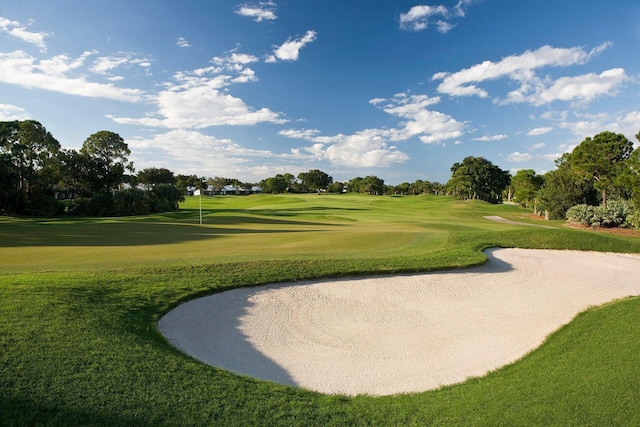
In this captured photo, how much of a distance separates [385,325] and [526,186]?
66562 millimetres

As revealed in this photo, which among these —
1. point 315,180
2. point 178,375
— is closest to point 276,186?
point 315,180

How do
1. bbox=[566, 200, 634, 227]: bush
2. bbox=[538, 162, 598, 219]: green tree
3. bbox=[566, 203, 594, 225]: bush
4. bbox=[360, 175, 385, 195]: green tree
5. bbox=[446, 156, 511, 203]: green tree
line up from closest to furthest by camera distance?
bbox=[566, 200, 634, 227]: bush
bbox=[566, 203, 594, 225]: bush
bbox=[538, 162, 598, 219]: green tree
bbox=[446, 156, 511, 203]: green tree
bbox=[360, 175, 385, 195]: green tree

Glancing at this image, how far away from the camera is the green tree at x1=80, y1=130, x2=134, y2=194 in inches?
2041

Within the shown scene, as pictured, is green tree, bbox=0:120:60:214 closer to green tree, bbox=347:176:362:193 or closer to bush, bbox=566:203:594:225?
bush, bbox=566:203:594:225

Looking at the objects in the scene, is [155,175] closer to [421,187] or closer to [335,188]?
[335,188]

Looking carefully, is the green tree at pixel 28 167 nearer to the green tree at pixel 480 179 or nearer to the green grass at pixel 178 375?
the green grass at pixel 178 375

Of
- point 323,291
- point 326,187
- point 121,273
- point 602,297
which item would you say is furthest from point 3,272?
point 326,187

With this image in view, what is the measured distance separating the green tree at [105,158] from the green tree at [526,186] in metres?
61.4

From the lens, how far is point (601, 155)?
38.2 meters

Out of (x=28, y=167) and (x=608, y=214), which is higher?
(x=28, y=167)

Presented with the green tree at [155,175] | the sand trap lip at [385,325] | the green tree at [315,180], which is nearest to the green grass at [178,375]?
the sand trap lip at [385,325]

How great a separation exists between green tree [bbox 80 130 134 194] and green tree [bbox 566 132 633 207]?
188ft

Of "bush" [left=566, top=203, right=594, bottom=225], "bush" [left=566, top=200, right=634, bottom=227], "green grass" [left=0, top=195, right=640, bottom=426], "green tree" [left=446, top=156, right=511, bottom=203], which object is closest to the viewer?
"green grass" [left=0, top=195, right=640, bottom=426]

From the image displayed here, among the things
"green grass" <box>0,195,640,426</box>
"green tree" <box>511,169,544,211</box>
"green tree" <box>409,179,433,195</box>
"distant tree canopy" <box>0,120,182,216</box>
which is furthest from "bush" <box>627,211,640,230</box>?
"green tree" <box>409,179,433,195</box>
